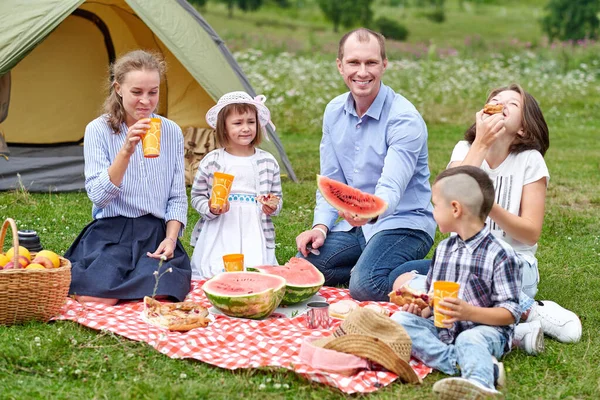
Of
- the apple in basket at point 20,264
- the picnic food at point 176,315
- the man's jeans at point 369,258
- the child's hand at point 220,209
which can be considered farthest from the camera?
the child's hand at point 220,209

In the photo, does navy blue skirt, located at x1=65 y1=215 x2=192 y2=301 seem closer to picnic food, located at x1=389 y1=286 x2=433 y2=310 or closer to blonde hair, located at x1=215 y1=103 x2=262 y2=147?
blonde hair, located at x1=215 y1=103 x2=262 y2=147

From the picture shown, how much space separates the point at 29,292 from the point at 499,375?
221cm

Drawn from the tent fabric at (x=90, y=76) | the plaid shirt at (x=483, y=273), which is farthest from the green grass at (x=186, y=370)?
the tent fabric at (x=90, y=76)

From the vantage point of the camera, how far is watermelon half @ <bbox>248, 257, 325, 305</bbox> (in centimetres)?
456

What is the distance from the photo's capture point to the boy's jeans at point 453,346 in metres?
3.53

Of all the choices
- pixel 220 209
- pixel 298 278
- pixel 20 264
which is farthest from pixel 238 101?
pixel 20 264

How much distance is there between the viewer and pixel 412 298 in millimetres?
3863

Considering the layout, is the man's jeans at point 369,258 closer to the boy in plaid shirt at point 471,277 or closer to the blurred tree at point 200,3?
the boy in plaid shirt at point 471,277

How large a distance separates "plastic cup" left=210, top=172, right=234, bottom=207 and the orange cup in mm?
377

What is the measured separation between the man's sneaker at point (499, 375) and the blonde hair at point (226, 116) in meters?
2.34

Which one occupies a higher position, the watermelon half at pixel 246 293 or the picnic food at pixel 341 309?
the watermelon half at pixel 246 293

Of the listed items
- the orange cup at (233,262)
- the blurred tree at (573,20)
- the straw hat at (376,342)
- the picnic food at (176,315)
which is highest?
the blurred tree at (573,20)

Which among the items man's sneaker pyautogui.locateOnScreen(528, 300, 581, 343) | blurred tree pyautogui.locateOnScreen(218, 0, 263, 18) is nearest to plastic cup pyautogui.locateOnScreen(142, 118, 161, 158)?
man's sneaker pyautogui.locateOnScreen(528, 300, 581, 343)

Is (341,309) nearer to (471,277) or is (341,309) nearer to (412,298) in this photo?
(412,298)
